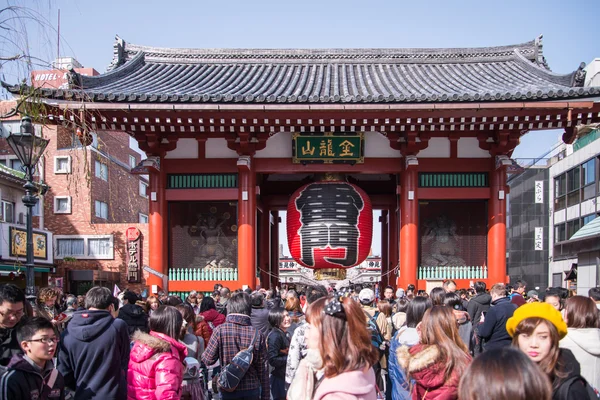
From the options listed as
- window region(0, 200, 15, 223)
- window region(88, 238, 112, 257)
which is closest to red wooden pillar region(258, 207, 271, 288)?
window region(88, 238, 112, 257)

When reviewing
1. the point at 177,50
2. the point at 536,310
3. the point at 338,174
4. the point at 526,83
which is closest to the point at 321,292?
the point at 536,310

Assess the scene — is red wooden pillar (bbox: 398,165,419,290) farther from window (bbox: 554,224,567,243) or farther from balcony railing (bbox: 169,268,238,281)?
window (bbox: 554,224,567,243)

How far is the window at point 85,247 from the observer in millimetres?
27234

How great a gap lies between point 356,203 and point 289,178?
451cm

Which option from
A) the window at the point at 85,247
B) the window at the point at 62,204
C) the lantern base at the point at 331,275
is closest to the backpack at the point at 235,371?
the window at the point at 85,247

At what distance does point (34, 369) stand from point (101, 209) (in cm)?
2955

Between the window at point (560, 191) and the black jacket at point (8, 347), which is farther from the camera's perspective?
the window at point (560, 191)

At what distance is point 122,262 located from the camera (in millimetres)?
27172

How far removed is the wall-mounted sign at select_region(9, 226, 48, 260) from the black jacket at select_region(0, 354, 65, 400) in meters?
19.0

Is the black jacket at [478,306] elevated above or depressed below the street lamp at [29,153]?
below

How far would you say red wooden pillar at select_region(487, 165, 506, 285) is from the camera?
14.1m

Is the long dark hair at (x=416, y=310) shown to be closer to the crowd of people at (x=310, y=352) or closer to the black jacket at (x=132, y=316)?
the crowd of people at (x=310, y=352)

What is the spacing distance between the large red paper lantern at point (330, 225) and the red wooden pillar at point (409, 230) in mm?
854

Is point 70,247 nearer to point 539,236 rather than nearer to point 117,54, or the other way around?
point 117,54
